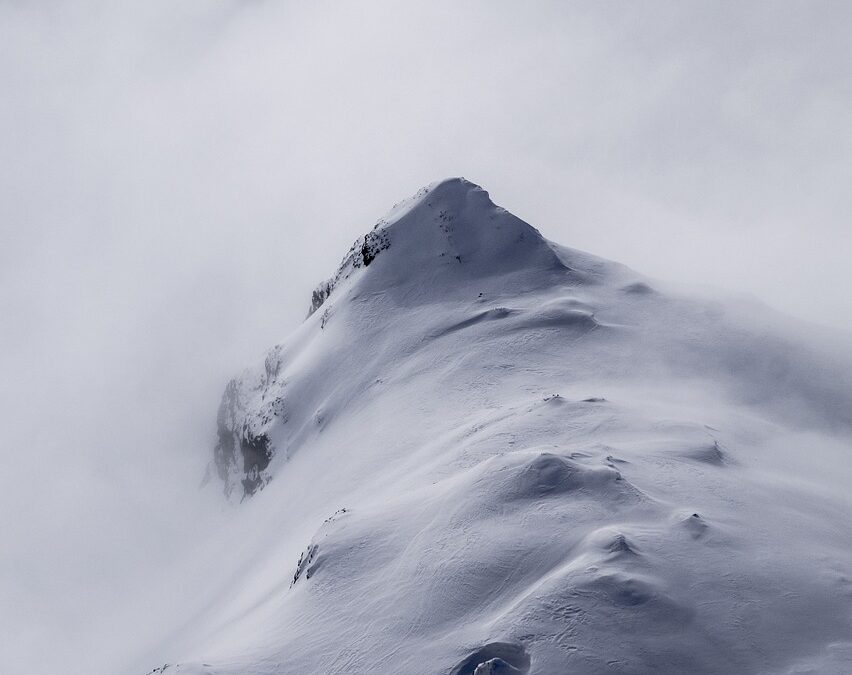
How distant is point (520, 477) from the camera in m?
20.2

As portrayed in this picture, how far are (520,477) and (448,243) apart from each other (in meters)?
22.1

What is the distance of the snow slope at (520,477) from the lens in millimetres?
16203

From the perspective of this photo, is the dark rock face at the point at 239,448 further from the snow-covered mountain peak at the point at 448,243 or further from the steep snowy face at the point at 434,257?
the snow-covered mountain peak at the point at 448,243

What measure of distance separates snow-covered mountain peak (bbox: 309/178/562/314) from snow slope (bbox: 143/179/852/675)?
0.10 meters

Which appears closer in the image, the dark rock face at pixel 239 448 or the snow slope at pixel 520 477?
the snow slope at pixel 520 477

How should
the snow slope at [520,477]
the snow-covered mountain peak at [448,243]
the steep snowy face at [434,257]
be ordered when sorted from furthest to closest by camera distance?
the snow-covered mountain peak at [448,243] < the steep snowy face at [434,257] < the snow slope at [520,477]

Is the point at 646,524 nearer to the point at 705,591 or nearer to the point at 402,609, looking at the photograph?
the point at 705,591

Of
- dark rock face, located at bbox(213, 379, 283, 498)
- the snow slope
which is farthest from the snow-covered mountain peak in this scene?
dark rock face, located at bbox(213, 379, 283, 498)

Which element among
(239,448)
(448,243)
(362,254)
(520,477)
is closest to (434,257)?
(448,243)

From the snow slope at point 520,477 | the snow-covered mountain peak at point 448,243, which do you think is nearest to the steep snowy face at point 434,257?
the snow-covered mountain peak at point 448,243

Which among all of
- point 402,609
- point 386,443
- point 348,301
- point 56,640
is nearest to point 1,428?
point 56,640

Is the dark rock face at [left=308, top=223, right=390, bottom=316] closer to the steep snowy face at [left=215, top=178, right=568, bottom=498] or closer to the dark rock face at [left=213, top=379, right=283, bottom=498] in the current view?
the steep snowy face at [left=215, top=178, right=568, bottom=498]

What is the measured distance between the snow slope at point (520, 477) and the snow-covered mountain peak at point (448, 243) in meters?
0.10

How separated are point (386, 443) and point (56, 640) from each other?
27219 mm
